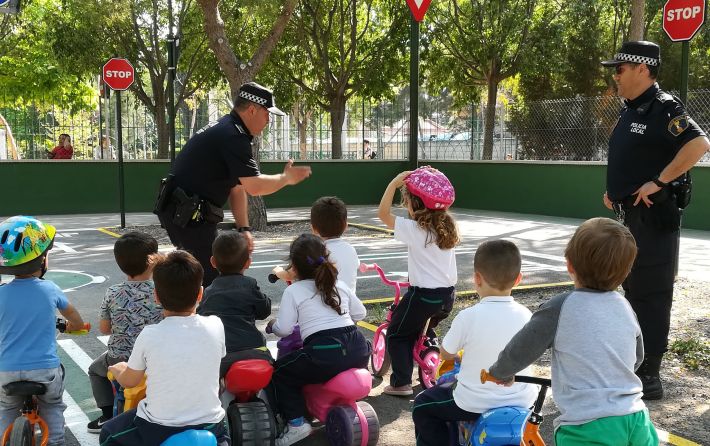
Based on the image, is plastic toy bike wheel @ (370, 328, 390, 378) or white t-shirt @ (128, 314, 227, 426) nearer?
white t-shirt @ (128, 314, 227, 426)

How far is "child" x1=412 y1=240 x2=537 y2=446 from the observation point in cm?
322

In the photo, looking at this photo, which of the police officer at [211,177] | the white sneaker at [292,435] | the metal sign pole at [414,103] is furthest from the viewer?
the metal sign pole at [414,103]

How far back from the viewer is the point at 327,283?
158 inches

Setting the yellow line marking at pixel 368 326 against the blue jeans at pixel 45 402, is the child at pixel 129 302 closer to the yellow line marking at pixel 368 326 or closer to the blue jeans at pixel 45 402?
the blue jeans at pixel 45 402

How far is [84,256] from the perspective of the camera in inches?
433

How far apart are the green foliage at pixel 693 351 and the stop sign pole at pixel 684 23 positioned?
10.4 ft

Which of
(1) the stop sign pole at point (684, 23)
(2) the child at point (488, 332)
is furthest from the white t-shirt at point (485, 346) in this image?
(1) the stop sign pole at point (684, 23)

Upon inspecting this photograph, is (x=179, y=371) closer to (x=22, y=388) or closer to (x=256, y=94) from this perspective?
(x=22, y=388)

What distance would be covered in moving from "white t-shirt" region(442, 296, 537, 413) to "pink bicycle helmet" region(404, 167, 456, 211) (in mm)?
1386

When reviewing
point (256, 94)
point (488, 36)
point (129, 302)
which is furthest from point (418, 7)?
point (488, 36)

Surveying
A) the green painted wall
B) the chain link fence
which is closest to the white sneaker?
the chain link fence

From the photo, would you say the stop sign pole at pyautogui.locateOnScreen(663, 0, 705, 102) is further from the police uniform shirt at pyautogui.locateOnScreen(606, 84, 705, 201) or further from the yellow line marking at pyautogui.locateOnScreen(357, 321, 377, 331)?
the yellow line marking at pyautogui.locateOnScreen(357, 321, 377, 331)

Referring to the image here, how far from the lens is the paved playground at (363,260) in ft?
15.0

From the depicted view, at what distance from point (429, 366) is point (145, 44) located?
64.0 feet
